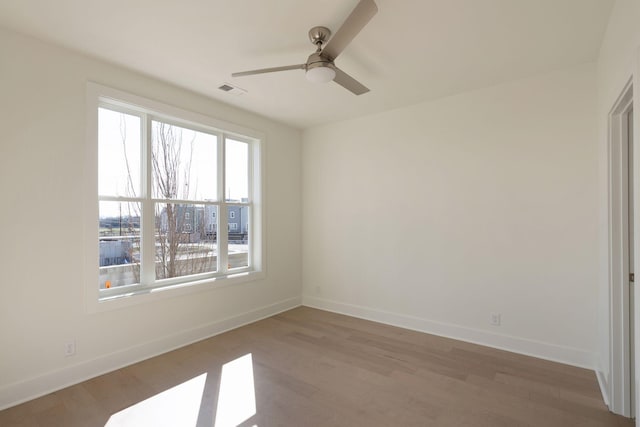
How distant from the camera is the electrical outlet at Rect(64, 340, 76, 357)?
256 cm

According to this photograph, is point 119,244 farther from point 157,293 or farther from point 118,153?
point 118,153

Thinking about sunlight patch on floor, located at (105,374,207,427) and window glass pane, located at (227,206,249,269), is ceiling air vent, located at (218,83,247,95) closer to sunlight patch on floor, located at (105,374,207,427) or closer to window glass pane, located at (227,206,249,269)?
window glass pane, located at (227,206,249,269)

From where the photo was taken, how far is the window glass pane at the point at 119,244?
2.92 meters

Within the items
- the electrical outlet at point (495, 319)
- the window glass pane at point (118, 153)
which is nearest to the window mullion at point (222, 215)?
the window glass pane at point (118, 153)

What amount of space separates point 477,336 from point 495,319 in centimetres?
28

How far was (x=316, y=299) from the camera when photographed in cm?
479

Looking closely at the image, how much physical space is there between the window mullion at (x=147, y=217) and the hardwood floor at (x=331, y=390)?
86cm

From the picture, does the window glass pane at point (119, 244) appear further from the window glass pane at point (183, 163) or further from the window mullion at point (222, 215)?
the window mullion at point (222, 215)

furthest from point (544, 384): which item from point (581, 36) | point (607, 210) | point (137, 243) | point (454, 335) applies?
point (137, 243)

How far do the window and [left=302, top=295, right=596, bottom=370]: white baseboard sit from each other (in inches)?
60.0

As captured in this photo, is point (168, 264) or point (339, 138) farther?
point (339, 138)

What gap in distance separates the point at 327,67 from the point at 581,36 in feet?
6.66

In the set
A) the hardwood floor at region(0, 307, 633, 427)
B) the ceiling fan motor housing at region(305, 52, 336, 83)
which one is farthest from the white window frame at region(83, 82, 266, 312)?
the ceiling fan motor housing at region(305, 52, 336, 83)

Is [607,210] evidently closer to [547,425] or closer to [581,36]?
[581,36]
